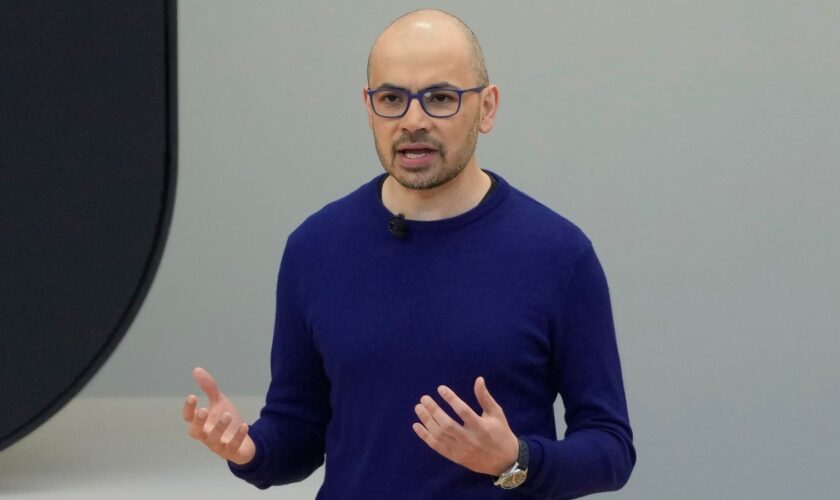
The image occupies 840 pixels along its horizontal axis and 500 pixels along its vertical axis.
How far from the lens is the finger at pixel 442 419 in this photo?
96 cm

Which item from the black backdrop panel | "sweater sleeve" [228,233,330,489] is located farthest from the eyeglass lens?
the black backdrop panel

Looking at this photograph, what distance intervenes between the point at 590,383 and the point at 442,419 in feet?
0.51

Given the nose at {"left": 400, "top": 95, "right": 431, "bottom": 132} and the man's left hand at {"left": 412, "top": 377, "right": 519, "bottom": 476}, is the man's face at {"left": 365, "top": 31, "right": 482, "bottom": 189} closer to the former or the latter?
the nose at {"left": 400, "top": 95, "right": 431, "bottom": 132}

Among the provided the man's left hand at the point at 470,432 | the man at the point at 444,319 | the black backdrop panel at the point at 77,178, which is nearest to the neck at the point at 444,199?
the man at the point at 444,319

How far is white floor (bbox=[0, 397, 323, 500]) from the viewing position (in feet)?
5.65

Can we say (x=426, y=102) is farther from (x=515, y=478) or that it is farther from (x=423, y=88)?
(x=515, y=478)

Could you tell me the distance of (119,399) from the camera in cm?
205

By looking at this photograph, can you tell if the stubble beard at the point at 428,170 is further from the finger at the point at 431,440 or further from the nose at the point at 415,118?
the finger at the point at 431,440

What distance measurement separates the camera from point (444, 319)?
1062mm

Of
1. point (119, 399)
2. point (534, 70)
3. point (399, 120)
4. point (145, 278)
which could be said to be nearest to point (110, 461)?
point (119, 399)

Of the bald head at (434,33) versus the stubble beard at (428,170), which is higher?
the bald head at (434,33)

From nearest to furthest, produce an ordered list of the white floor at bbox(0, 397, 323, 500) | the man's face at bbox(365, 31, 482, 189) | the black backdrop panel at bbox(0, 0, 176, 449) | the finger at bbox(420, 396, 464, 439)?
1. the finger at bbox(420, 396, 464, 439)
2. the man's face at bbox(365, 31, 482, 189)
3. the black backdrop panel at bbox(0, 0, 176, 449)
4. the white floor at bbox(0, 397, 323, 500)

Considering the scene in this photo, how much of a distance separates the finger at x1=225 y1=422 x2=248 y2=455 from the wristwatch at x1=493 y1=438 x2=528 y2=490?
183 millimetres

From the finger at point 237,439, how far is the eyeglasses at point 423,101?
24cm
